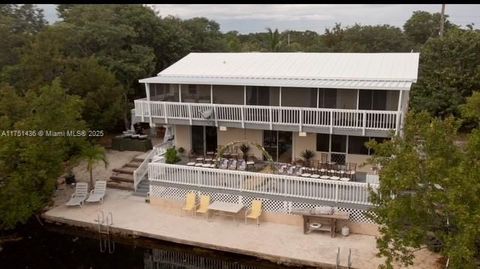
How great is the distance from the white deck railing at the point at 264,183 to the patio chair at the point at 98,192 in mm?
2764

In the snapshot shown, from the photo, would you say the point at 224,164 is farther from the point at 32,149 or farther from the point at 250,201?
the point at 32,149

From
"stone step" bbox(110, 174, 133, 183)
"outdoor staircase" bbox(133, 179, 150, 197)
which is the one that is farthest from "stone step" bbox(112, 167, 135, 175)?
"outdoor staircase" bbox(133, 179, 150, 197)

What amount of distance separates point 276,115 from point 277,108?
0.35m

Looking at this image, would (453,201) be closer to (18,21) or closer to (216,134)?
(216,134)

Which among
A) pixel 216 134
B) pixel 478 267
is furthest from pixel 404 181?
pixel 216 134

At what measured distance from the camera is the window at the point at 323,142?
19906 millimetres

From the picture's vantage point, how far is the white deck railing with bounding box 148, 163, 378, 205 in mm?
16156

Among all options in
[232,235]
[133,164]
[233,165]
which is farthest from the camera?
[133,164]

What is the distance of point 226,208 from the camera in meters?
17.2

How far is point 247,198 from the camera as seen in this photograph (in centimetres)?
1770

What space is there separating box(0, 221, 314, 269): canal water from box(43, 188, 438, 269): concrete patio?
320 millimetres

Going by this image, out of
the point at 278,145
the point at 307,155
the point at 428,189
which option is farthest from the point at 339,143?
the point at 428,189

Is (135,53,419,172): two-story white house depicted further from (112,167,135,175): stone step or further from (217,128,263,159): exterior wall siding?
(112,167,135,175): stone step

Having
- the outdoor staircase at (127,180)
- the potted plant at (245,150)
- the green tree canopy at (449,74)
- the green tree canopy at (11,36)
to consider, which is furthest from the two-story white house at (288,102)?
the green tree canopy at (11,36)
